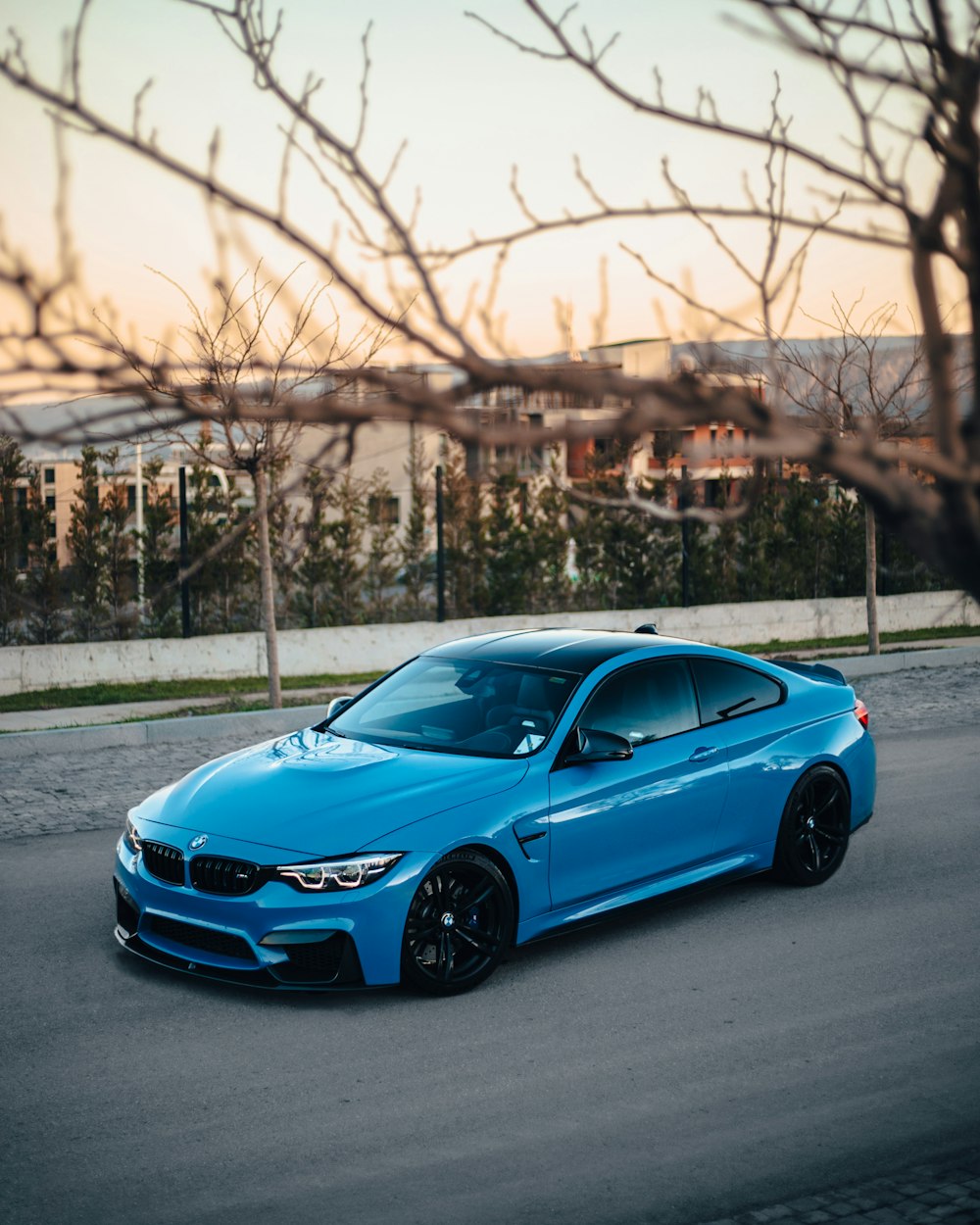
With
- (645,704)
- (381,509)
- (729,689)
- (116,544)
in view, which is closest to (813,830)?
(729,689)

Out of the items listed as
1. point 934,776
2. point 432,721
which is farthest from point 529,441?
point 934,776

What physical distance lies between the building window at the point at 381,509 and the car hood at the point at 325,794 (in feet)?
44.2

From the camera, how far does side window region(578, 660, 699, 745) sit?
7555 mm

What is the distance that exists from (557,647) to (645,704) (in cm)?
61

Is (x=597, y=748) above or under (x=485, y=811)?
above

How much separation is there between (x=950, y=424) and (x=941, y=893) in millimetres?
5729

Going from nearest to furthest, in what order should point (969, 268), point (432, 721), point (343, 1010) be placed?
point (969, 268) < point (343, 1010) < point (432, 721)

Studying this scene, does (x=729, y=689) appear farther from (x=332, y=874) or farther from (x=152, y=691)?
(x=152, y=691)

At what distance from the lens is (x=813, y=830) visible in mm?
8500

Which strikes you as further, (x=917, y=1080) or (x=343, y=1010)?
(x=343, y=1010)

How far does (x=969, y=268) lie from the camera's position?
3500 millimetres

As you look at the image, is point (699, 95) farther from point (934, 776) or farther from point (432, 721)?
point (934, 776)

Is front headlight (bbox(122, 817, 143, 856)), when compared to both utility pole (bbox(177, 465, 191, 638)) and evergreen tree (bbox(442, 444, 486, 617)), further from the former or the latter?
evergreen tree (bbox(442, 444, 486, 617))

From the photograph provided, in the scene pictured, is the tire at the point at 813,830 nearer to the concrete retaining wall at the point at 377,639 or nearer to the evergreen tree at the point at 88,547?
the concrete retaining wall at the point at 377,639
